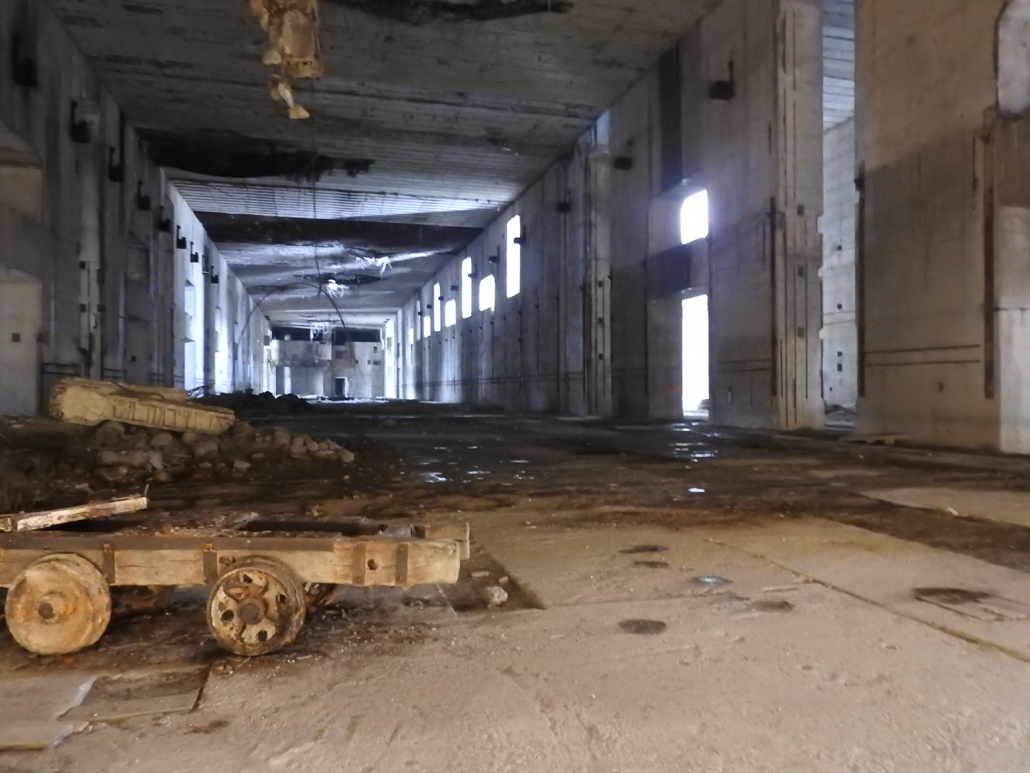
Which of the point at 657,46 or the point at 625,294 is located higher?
the point at 657,46

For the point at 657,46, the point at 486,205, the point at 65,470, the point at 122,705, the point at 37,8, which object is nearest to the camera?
the point at 122,705

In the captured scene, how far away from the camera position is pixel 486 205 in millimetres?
24328

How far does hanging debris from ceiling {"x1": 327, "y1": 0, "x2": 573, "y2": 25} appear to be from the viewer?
12023mm

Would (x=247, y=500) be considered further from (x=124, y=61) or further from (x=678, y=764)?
(x=124, y=61)

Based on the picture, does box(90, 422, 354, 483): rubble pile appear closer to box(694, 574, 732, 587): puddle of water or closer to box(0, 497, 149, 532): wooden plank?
box(0, 497, 149, 532): wooden plank

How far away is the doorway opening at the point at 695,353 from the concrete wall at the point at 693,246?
17.2ft

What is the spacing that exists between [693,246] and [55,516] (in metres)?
12.5

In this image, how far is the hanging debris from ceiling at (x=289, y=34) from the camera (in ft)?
22.5

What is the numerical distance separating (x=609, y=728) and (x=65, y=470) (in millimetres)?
5876

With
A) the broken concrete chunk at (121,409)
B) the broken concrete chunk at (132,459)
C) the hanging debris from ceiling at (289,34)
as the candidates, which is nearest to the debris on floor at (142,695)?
the broken concrete chunk at (132,459)

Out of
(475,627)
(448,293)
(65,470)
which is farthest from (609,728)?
(448,293)

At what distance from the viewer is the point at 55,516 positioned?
280cm

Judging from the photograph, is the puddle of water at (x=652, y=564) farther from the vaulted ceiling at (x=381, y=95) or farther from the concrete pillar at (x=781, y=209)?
the vaulted ceiling at (x=381, y=95)

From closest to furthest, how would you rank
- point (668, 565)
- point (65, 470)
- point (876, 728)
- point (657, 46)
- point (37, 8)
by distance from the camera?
point (876, 728) → point (668, 565) → point (65, 470) → point (37, 8) → point (657, 46)
